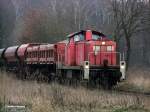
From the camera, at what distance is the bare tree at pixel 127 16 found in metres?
33.0

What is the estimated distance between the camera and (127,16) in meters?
34.4

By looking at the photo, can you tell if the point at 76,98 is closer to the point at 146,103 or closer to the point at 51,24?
the point at 146,103

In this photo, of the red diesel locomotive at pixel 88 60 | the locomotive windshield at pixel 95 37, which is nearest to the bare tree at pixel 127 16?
the red diesel locomotive at pixel 88 60

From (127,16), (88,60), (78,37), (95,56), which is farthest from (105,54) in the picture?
(127,16)

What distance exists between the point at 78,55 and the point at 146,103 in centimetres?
996

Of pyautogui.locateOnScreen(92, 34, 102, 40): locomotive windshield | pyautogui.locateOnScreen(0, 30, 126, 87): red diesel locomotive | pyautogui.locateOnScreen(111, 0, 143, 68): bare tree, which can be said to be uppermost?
pyautogui.locateOnScreen(111, 0, 143, 68): bare tree

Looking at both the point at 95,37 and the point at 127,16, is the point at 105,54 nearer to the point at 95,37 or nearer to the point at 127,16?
the point at 95,37

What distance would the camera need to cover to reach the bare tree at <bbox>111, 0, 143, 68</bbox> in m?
33.0

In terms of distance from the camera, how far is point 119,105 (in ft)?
43.9

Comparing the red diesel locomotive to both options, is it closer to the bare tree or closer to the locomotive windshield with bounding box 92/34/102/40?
the locomotive windshield with bounding box 92/34/102/40

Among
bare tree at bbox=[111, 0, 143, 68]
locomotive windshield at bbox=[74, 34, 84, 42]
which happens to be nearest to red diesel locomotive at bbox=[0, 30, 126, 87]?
locomotive windshield at bbox=[74, 34, 84, 42]

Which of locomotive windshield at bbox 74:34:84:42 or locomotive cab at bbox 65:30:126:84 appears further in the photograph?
locomotive windshield at bbox 74:34:84:42

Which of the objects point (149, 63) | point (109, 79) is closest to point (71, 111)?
point (109, 79)

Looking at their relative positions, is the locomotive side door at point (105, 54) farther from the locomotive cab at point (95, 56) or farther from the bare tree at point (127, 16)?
the bare tree at point (127, 16)
